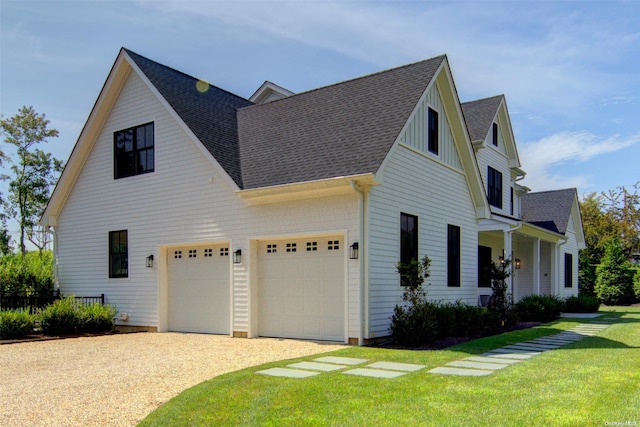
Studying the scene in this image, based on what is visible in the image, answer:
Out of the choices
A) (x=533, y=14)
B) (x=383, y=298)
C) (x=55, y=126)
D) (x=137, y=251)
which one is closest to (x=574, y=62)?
(x=533, y=14)

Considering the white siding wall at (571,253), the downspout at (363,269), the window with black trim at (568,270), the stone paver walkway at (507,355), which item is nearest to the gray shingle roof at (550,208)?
the white siding wall at (571,253)

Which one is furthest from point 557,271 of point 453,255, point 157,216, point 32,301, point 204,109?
point 32,301

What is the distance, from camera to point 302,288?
11.6 m

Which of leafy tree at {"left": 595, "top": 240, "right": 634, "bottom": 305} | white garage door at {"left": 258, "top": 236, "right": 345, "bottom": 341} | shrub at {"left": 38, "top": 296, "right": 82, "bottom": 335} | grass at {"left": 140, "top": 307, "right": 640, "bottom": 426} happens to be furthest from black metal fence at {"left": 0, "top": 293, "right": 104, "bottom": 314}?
leafy tree at {"left": 595, "top": 240, "right": 634, "bottom": 305}

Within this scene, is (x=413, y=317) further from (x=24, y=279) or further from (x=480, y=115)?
(x=24, y=279)

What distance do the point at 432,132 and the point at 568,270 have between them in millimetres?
16429

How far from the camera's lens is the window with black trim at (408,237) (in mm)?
12031

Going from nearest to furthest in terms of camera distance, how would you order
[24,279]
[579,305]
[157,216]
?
[157,216]
[24,279]
[579,305]

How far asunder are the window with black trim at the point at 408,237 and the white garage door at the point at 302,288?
Result: 171 cm

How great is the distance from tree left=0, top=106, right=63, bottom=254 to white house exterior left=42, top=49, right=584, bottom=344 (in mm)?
10866

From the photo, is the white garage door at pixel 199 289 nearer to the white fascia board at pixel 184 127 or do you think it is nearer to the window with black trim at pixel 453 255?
the white fascia board at pixel 184 127

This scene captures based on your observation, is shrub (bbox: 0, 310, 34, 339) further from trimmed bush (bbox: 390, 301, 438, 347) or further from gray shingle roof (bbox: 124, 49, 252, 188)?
trimmed bush (bbox: 390, 301, 438, 347)

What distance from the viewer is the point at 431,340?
1054 centimetres

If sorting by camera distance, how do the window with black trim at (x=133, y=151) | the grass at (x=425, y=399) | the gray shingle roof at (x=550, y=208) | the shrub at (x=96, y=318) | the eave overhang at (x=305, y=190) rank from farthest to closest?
the gray shingle roof at (x=550, y=208), the window with black trim at (x=133, y=151), the shrub at (x=96, y=318), the eave overhang at (x=305, y=190), the grass at (x=425, y=399)
